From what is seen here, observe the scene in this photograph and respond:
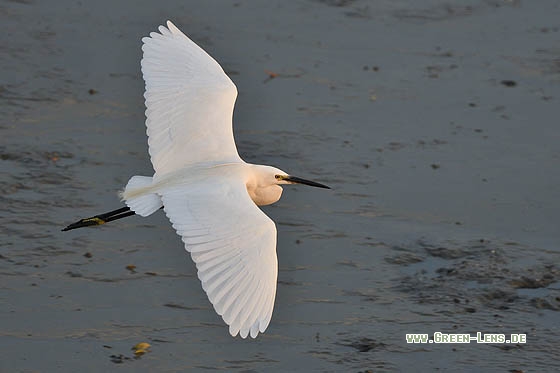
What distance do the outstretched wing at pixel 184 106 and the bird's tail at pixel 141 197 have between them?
0.69 ft

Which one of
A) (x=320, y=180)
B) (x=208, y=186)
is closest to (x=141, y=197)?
(x=208, y=186)

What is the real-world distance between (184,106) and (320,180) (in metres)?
1.76

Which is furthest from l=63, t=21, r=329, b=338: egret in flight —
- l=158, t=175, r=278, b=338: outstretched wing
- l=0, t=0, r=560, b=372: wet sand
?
l=0, t=0, r=560, b=372: wet sand

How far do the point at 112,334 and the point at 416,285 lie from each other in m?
1.69

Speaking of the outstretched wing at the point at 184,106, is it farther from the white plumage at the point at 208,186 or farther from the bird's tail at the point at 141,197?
the bird's tail at the point at 141,197

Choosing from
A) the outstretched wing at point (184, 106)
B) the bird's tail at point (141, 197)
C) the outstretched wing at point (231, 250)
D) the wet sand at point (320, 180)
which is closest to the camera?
the outstretched wing at point (231, 250)

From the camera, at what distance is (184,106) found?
→ 5.63m

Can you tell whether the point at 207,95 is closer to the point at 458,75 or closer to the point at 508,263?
the point at 508,263

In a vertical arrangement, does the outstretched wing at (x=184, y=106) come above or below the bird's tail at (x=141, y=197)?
above

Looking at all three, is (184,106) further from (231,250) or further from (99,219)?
(231,250)

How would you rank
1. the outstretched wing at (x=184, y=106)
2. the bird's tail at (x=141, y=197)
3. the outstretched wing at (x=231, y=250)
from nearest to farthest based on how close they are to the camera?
the outstretched wing at (x=231, y=250) → the bird's tail at (x=141, y=197) → the outstretched wing at (x=184, y=106)

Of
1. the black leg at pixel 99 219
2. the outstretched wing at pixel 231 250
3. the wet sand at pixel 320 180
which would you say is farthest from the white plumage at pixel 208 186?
the wet sand at pixel 320 180

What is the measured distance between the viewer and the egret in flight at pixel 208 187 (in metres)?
4.25

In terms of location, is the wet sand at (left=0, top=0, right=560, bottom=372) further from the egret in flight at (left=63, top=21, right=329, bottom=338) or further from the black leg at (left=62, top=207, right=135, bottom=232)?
the egret in flight at (left=63, top=21, right=329, bottom=338)
